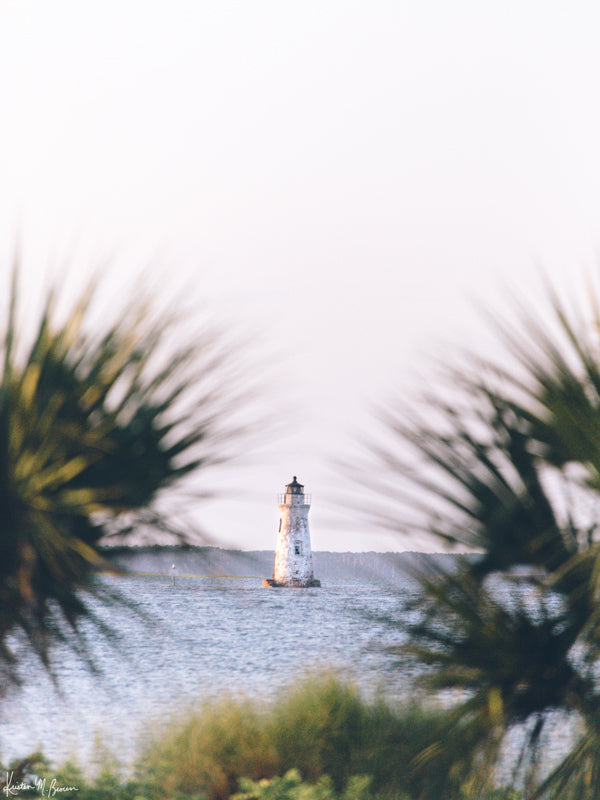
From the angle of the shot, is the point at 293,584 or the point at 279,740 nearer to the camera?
the point at 279,740

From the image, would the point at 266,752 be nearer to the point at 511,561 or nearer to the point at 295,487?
the point at 511,561

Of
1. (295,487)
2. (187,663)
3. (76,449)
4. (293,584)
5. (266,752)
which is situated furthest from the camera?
(293,584)

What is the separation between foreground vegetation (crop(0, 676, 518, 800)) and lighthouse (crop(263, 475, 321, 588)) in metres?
57.8

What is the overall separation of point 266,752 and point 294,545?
208ft

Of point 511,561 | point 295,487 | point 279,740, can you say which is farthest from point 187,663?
point 511,561

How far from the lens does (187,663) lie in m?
50.8

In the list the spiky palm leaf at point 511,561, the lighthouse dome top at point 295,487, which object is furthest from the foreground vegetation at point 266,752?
the lighthouse dome top at point 295,487

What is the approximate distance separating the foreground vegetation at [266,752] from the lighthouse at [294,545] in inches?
2278

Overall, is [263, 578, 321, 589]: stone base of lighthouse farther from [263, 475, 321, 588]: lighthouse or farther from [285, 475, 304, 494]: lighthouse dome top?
[285, 475, 304, 494]: lighthouse dome top

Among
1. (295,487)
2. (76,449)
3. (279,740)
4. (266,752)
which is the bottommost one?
(266,752)

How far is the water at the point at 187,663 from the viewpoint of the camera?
137 inches

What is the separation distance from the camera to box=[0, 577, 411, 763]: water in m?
3.49

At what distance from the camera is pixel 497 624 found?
336 centimetres

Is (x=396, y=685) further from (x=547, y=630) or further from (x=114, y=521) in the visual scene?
(x=114, y=521)
